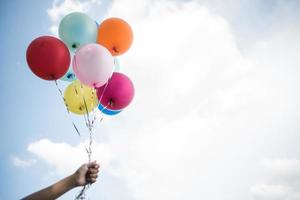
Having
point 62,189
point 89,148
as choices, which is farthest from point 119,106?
point 62,189

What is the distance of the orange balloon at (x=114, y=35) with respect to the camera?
466cm

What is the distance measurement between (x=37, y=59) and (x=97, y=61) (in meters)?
0.90

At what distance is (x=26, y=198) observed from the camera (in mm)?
1590

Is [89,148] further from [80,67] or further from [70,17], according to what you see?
[70,17]

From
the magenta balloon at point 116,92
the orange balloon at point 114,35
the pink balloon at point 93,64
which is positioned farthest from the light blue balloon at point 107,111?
the orange balloon at point 114,35

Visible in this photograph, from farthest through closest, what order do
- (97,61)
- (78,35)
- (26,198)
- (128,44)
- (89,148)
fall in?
(128,44), (78,35), (97,61), (89,148), (26,198)

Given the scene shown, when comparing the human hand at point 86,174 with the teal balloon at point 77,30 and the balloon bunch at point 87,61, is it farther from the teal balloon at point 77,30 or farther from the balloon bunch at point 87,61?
the teal balloon at point 77,30

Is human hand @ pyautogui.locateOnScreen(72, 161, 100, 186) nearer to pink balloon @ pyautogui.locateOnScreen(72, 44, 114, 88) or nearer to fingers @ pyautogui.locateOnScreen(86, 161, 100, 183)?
fingers @ pyautogui.locateOnScreen(86, 161, 100, 183)

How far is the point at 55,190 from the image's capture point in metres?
1.61

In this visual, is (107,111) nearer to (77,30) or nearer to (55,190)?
(77,30)

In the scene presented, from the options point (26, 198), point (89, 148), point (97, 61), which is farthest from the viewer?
point (97, 61)

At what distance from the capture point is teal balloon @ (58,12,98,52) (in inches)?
176

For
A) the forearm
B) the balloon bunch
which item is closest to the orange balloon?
the balloon bunch

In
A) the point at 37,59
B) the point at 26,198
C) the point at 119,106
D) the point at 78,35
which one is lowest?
the point at 26,198
